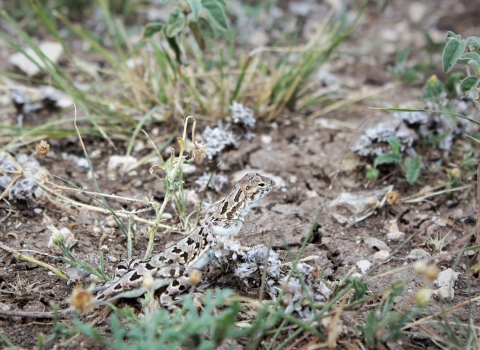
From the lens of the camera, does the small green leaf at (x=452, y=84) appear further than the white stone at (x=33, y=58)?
No

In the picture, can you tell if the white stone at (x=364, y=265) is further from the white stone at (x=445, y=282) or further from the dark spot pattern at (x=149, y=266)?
the dark spot pattern at (x=149, y=266)

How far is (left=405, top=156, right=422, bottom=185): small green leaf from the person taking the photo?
355cm

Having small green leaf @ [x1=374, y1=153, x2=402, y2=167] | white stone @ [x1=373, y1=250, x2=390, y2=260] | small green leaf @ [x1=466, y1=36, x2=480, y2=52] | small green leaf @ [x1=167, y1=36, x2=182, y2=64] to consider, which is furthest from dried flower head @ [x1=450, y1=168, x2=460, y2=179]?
small green leaf @ [x1=167, y1=36, x2=182, y2=64]

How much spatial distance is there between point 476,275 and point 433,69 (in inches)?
114

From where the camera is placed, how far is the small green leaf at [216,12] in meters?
3.49

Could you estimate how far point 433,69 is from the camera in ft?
17.2

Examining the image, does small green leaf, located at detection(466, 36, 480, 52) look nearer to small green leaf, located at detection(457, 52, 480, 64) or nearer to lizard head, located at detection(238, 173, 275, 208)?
small green leaf, located at detection(457, 52, 480, 64)

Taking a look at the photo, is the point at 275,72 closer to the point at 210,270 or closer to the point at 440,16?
the point at 210,270

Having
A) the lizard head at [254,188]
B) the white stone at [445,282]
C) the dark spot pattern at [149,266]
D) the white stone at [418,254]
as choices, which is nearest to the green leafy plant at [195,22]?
the lizard head at [254,188]

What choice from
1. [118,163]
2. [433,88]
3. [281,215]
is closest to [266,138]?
[281,215]

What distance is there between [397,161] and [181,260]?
1.76m

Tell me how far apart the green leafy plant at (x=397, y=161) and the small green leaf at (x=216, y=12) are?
54.2 inches

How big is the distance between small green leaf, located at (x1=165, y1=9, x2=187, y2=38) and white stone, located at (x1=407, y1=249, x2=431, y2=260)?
2063 mm

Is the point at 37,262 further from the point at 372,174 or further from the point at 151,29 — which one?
the point at 372,174
